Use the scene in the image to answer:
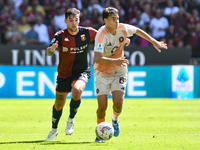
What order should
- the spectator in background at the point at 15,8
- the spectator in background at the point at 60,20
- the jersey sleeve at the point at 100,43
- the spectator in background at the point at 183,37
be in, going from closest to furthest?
the jersey sleeve at the point at 100,43
the spectator in background at the point at 60,20
the spectator in background at the point at 183,37
the spectator in background at the point at 15,8

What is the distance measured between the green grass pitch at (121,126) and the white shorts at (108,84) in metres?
0.91

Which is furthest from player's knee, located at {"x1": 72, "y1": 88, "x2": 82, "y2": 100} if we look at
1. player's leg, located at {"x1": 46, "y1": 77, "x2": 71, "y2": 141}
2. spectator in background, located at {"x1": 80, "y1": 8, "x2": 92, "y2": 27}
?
spectator in background, located at {"x1": 80, "y1": 8, "x2": 92, "y2": 27}

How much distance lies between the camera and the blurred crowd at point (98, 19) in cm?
1769

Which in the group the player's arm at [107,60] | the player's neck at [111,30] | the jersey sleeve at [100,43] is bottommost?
the player's arm at [107,60]

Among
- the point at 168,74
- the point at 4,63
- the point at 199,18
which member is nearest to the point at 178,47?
the point at 168,74

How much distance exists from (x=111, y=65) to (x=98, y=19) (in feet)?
38.9

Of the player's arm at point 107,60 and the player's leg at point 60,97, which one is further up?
the player's arm at point 107,60

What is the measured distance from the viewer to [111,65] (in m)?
6.82

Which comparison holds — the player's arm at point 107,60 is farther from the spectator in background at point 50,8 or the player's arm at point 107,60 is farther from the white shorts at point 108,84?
the spectator in background at point 50,8

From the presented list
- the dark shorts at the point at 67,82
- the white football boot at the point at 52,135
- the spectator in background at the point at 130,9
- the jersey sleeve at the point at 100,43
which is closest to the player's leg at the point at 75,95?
the dark shorts at the point at 67,82

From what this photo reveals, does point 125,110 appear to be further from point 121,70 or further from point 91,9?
point 91,9

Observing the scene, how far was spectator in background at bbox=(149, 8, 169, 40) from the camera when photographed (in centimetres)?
1814

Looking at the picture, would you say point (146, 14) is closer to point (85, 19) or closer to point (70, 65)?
point (85, 19)

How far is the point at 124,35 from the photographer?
6816 mm
